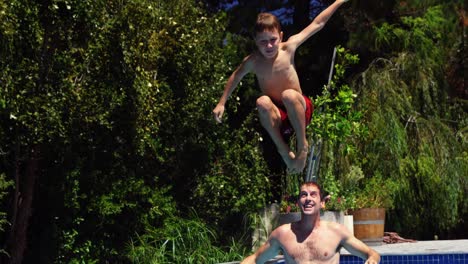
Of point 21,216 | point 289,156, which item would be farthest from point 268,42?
point 21,216

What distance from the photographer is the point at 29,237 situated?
962 centimetres

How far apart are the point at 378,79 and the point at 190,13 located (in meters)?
3.06

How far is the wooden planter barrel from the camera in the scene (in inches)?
365

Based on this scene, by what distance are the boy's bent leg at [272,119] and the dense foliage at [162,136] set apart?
238 centimetres

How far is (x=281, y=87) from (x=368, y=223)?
417 centimetres

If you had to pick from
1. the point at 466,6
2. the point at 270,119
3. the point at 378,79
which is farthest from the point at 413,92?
the point at 270,119

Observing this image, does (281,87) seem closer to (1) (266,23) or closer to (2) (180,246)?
(1) (266,23)

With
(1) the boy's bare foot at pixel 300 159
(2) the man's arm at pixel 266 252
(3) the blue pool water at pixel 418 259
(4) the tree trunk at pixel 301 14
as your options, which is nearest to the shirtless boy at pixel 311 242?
(2) the man's arm at pixel 266 252

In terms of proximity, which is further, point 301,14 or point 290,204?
point 301,14

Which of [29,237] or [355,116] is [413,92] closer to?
[355,116]

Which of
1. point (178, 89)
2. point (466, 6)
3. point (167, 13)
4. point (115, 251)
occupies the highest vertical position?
point (466, 6)

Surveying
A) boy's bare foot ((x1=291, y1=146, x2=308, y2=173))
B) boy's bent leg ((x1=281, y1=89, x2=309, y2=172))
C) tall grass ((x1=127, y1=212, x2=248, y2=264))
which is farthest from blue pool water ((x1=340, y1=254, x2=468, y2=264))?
boy's bent leg ((x1=281, y1=89, x2=309, y2=172))

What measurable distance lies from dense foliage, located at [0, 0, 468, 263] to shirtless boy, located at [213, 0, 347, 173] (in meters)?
2.36

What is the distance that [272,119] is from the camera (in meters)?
5.50
